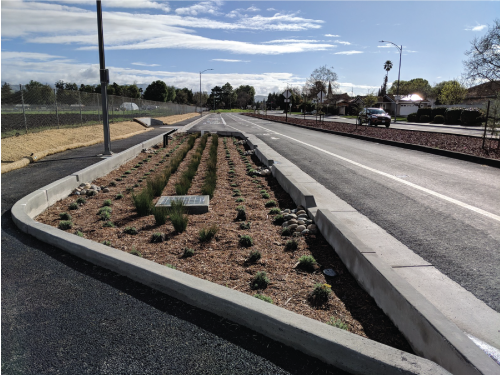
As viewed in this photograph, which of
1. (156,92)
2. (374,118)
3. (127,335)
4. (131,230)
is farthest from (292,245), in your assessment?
(156,92)

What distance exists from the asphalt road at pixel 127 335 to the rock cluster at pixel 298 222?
2.31 meters

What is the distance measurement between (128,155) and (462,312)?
11.0 metres

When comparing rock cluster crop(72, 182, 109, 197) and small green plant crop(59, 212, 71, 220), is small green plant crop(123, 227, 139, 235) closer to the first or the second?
small green plant crop(59, 212, 71, 220)

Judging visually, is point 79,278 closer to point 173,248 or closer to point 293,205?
point 173,248

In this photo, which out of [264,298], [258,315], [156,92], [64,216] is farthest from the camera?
[156,92]

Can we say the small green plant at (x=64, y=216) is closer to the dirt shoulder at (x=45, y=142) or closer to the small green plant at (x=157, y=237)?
the small green plant at (x=157, y=237)

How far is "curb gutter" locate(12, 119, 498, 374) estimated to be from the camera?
7.59 feet

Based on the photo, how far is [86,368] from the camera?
7.55 ft

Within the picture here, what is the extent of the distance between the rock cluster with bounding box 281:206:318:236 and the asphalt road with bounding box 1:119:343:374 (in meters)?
2.31

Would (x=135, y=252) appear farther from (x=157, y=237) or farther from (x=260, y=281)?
(x=260, y=281)

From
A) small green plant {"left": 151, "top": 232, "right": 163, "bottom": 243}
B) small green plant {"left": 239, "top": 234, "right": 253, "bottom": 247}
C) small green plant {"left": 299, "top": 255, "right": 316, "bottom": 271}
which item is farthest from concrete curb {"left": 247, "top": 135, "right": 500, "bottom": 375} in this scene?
small green plant {"left": 151, "top": 232, "right": 163, "bottom": 243}

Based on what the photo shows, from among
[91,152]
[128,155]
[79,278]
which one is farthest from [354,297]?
[91,152]

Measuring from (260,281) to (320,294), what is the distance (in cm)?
58

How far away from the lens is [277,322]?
277 centimetres
